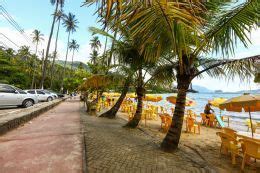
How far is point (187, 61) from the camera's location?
6.12 metres

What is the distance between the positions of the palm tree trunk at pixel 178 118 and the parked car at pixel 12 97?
1175 centimetres

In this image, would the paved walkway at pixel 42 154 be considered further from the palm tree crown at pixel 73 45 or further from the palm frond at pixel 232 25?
the palm tree crown at pixel 73 45

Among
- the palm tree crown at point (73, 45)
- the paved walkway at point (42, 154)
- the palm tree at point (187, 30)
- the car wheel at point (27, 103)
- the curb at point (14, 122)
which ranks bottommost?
the paved walkway at point (42, 154)

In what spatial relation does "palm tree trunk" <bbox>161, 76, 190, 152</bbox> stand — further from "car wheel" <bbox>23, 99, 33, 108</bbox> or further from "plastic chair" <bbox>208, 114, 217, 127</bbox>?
"car wheel" <bbox>23, 99, 33, 108</bbox>

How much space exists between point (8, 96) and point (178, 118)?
1225cm

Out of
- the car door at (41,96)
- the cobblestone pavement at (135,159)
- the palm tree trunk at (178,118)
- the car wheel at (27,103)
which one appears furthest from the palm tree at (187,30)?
the car door at (41,96)

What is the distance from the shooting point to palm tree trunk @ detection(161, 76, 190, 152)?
6316mm

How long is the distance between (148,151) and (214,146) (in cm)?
307

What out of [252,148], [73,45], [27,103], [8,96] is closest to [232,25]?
[252,148]

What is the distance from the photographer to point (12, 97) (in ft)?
46.5

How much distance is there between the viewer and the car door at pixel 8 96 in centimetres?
1348

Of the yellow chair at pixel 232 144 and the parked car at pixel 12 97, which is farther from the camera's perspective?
the parked car at pixel 12 97

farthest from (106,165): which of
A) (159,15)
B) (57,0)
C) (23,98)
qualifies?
(57,0)

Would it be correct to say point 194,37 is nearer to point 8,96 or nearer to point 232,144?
point 232,144
